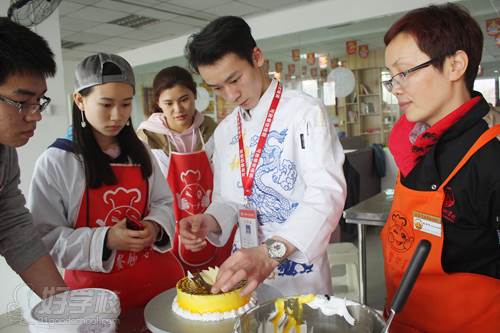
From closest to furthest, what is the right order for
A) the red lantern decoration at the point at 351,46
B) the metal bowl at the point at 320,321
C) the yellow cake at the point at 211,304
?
the metal bowl at the point at 320,321 → the yellow cake at the point at 211,304 → the red lantern decoration at the point at 351,46

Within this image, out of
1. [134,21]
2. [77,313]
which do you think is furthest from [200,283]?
[134,21]

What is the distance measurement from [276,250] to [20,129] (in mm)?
708

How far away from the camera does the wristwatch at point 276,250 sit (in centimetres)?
99

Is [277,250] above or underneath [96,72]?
underneath

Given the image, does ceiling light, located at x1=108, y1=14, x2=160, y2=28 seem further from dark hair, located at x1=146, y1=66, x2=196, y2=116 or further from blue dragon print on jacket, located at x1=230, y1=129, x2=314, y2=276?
blue dragon print on jacket, located at x1=230, y1=129, x2=314, y2=276

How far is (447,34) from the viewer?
95 centimetres

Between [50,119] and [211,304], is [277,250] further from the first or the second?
[50,119]

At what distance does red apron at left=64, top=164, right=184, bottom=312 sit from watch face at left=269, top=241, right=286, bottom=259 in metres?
0.48

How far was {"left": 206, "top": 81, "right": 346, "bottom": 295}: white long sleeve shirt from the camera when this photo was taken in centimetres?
112

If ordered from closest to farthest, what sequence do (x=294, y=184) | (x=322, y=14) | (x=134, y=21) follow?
(x=294, y=184), (x=322, y=14), (x=134, y=21)

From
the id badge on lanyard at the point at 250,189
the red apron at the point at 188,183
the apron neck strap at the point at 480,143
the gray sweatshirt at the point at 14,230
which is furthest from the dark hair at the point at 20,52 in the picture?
the red apron at the point at 188,183

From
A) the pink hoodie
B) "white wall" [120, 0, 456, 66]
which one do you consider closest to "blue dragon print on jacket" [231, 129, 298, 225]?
the pink hoodie

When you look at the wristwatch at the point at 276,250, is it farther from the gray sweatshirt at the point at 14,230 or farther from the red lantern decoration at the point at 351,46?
the red lantern decoration at the point at 351,46

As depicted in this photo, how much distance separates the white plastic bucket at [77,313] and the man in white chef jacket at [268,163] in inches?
18.2
